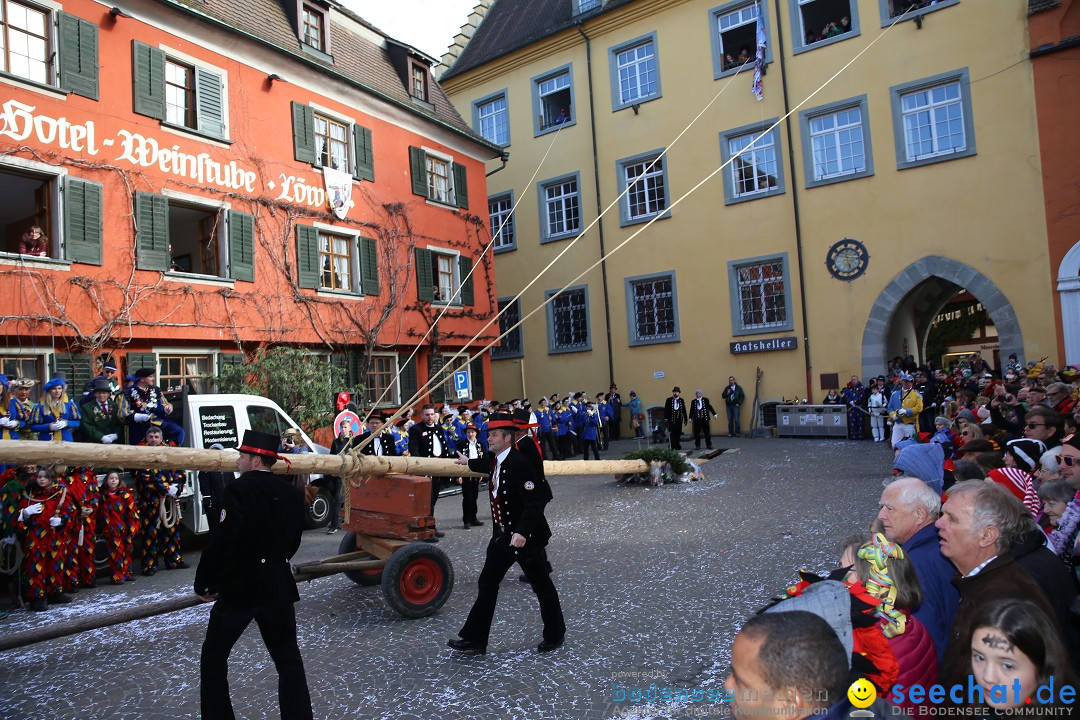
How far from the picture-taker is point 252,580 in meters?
4.32

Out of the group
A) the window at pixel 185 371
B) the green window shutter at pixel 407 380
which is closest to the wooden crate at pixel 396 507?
the window at pixel 185 371

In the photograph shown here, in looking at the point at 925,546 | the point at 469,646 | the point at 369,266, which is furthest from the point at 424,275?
the point at 925,546

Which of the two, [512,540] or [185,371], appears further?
[185,371]

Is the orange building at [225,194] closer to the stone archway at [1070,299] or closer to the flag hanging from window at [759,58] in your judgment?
the flag hanging from window at [759,58]

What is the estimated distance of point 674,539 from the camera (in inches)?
361

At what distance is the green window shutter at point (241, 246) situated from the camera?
16172 millimetres

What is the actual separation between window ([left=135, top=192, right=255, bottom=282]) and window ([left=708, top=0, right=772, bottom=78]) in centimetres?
1550

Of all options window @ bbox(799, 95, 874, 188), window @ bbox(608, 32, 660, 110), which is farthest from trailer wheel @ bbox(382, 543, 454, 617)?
window @ bbox(608, 32, 660, 110)

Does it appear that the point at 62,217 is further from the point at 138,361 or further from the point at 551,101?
the point at 551,101

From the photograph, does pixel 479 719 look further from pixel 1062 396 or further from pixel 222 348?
pixel 222 348

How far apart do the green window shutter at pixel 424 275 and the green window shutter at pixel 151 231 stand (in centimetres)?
728

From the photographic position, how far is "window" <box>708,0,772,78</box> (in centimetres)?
2334

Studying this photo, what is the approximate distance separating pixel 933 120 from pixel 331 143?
16172 mm

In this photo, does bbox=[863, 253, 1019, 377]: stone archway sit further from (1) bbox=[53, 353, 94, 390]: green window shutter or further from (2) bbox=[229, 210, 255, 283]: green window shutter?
(1) bbox=[53, 353, 94, 390]: green window shutter
